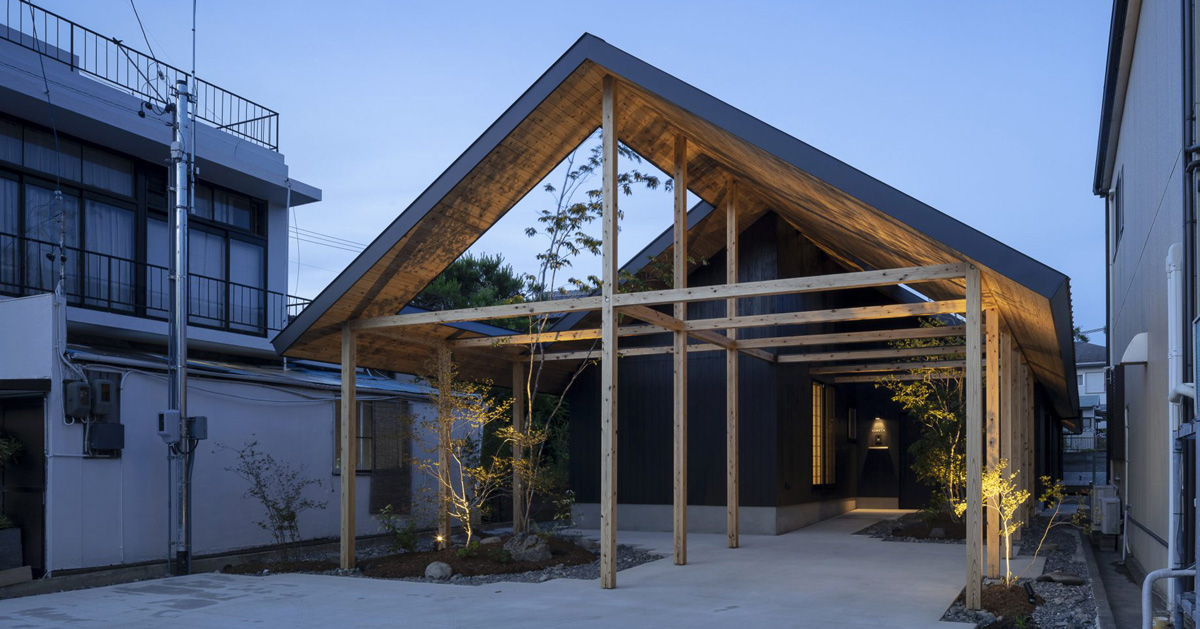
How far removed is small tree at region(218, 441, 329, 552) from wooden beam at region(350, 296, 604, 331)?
95.9 inches

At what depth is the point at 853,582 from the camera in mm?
9562

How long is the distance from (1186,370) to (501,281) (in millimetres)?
22824

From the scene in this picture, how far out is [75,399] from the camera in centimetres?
980

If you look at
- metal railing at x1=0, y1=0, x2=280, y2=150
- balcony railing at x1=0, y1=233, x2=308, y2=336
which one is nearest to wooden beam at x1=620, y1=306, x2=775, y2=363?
metal railing at x1=0, y1=0, x2=280, y2=150

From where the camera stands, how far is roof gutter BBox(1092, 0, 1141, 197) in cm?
1024

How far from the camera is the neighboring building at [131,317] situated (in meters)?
9.99

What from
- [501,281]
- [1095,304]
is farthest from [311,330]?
[1095,304]

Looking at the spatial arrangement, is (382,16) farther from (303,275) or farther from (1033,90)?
(1033,90)

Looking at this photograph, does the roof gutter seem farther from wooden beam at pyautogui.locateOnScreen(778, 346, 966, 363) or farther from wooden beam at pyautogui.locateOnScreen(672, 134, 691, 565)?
wooden beam at pyautogui.locateOnScreen(672, 134, 691, 565)

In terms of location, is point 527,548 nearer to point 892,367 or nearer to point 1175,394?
point 892,367

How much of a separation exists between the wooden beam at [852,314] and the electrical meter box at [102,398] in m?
6.36

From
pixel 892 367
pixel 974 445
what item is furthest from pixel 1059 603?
pixel 892 367

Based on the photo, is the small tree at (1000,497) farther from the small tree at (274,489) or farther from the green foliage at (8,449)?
the green foliage at (8,449)

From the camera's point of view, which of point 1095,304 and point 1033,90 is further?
point 1033,90
